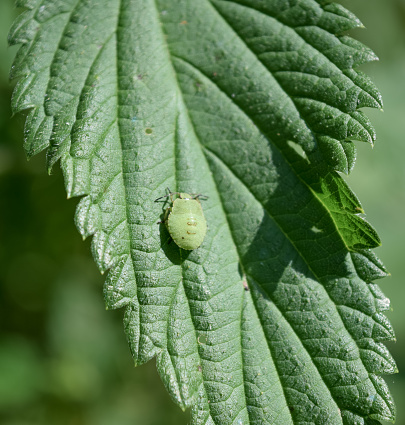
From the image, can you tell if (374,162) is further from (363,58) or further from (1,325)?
(1,325)

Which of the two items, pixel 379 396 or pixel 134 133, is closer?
pixel 379 396

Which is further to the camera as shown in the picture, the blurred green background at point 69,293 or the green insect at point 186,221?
the blurred green background at point 69,293

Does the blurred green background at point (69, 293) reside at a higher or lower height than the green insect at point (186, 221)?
lower

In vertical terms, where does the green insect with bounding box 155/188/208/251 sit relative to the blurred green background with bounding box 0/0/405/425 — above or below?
above

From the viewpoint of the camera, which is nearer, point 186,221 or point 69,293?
point 186,221

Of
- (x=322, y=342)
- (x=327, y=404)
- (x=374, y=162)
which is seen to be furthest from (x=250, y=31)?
(x=374, y=162)
